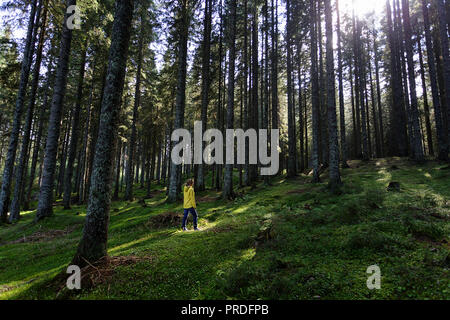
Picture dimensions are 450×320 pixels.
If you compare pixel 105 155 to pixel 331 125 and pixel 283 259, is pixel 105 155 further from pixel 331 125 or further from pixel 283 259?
pixel 331 125

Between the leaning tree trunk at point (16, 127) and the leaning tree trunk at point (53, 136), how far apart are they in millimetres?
3752

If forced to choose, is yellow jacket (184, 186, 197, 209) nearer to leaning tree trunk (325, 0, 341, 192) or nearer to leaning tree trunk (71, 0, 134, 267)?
leaning tree trunk (71, 0, 134, 267)

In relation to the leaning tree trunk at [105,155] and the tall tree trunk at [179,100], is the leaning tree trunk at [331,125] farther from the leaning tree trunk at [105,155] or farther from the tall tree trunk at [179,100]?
the leaning tree trunk at [105,155]

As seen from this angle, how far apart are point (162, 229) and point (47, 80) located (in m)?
22.7

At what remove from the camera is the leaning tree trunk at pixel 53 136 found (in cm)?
1296

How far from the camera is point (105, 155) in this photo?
17.4ft

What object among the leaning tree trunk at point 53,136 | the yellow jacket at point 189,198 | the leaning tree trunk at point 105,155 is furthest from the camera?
the leaning tree trunk at point 53,136

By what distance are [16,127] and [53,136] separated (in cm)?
438

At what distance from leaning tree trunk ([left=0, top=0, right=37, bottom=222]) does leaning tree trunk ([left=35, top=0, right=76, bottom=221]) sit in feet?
12.3

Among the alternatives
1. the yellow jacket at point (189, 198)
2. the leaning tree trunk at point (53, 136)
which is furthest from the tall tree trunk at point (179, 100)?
the yellow jacket at point (189, 198)
